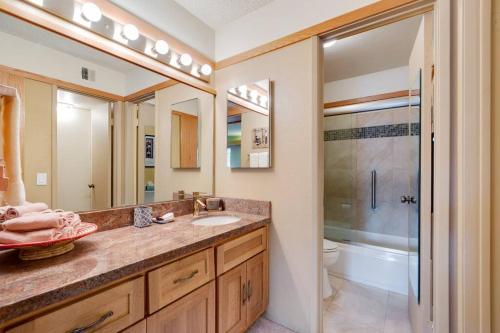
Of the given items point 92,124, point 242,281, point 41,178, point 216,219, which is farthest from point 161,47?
point 242,281

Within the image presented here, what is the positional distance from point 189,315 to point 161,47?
1659 millimetres

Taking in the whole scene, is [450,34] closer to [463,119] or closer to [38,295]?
[463,119]

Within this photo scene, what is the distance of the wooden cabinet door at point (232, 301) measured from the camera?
1217 mm

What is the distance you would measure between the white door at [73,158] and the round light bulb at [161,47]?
0.64m

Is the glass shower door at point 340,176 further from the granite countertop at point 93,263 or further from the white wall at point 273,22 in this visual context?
the granite countertop at point 93,263

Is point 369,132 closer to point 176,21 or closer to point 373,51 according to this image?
point 373,51

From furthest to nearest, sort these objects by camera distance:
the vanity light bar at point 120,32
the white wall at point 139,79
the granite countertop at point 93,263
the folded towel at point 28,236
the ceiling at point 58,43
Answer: the white wall at point 139,79
the vanity light bar at point 120,32
the ceiling at point 58,43
the folded towel at point 28,236
the granite countertop at point 93,263

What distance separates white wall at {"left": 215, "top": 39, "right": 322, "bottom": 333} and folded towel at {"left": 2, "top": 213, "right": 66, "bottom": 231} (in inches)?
47.2

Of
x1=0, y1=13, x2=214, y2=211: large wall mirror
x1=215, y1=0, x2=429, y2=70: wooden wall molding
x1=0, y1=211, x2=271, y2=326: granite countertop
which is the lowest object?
x1=0, y1=211, x2=271, y2=326: granite countertop

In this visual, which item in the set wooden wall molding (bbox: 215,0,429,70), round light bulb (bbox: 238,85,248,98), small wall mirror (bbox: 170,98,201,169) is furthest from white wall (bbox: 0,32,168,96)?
wooden wall molding (bbox: 215,0,429,70)

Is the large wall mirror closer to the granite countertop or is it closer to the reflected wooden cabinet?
the granite countertop

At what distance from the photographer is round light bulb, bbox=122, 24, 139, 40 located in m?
1.35

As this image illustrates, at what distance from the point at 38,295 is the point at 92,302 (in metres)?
0.17

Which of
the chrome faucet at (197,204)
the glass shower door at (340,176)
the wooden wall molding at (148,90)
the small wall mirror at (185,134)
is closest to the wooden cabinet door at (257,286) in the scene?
the chrome faucet at (197,204)
